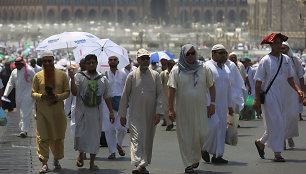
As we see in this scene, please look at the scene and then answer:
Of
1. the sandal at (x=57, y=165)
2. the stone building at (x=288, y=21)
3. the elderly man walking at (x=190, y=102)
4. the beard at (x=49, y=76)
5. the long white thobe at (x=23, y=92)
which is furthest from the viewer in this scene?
the stone building at (x=288, y=21)

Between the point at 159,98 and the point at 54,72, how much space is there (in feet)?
4.01

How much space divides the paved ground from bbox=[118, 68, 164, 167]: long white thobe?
37 cm

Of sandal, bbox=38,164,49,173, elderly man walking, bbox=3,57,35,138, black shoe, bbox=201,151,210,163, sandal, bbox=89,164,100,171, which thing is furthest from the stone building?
sandal, bbox=38,164,49,173

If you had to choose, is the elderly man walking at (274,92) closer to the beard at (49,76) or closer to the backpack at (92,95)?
the backpack at (92,95)

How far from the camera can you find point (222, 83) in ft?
32.7

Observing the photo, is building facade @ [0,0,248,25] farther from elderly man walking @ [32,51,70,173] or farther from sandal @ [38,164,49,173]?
sandal @ [38,164,49,173]

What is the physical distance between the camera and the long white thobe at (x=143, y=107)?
902 centimetres

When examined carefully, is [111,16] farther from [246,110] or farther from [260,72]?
[260,72]

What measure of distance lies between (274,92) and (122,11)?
305ft

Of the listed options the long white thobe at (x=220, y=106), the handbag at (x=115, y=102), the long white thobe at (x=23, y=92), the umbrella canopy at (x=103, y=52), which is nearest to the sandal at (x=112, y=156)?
the handbag at (x=115, y=102)

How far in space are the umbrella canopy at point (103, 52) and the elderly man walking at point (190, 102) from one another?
2.08 m

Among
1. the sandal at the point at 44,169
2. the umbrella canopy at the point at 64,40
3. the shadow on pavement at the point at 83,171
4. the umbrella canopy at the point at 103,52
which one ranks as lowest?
the shadow on pavement at the point at 83,171

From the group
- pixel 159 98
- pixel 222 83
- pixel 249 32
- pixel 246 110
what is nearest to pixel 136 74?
pixel 159 98

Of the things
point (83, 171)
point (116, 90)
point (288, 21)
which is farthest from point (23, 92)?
point (288, 21)
